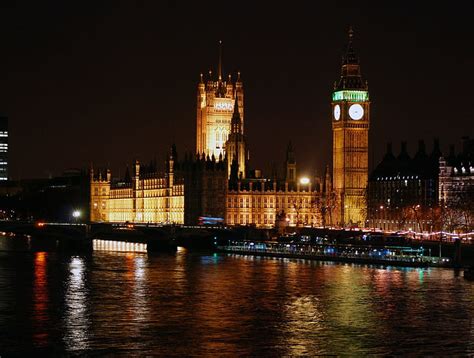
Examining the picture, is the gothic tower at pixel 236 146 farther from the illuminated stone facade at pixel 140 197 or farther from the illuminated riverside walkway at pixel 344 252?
the illuminated riverside walkway at pixel 344 252

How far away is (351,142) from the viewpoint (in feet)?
400

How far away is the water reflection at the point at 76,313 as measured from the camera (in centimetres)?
4528

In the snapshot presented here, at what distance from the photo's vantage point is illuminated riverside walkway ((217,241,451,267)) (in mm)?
76688

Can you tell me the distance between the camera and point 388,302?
56062mm

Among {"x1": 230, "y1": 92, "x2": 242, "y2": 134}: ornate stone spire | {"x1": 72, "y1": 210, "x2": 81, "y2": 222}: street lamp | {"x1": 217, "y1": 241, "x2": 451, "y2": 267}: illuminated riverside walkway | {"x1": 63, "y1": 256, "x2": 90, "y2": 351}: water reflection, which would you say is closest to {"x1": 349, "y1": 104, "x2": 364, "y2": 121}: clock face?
{"x1": 230, "y1": 92, "x2": 242, "y2": 134}: ornate stone spire

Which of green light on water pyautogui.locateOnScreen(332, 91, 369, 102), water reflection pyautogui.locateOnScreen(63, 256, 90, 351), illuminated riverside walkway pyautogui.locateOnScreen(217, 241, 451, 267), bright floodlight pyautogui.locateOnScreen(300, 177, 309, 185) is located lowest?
water reflection pyautogui.locateOnScreen(63, 256, 90, 351)

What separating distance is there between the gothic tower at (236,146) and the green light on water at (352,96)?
13632 mm

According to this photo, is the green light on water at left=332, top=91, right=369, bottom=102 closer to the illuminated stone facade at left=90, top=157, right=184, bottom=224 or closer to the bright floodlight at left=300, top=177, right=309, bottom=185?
the bright floodlight at left=300, top=177, right=309, bottom=185

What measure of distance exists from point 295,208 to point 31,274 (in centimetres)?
5721

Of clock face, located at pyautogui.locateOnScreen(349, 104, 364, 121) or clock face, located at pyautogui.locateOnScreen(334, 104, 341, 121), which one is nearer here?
clock face, located at pyautogui.locateOnScreen(349, 104, 364, 121)

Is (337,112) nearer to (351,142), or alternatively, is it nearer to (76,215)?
(351,142)

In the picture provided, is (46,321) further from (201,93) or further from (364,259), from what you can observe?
(201,93)

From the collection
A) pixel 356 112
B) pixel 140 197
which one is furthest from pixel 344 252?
pixel 140 197

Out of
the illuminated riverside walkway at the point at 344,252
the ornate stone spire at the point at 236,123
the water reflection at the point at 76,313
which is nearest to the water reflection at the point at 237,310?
the water reflection at the point at 76,313
